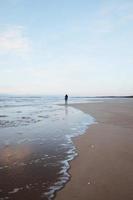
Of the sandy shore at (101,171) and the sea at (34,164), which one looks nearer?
the sandy shore at (101,171)

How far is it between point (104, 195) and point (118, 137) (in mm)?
6444

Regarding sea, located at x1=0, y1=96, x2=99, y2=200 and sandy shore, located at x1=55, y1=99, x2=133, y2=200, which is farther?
sea, located at x1=0, y1=96, x2=99, y2=200

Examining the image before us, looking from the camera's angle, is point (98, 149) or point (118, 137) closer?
point (98, 149)

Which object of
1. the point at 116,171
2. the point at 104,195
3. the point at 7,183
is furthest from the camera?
the point at 116,171

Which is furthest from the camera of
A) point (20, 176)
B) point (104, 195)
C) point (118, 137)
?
point (118, 137)

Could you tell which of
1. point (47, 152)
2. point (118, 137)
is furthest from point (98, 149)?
point (118, 137)

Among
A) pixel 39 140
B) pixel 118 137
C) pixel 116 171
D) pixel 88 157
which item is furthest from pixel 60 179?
pixel 118 137

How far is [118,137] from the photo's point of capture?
37.7 ft

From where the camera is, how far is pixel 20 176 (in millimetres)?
6273

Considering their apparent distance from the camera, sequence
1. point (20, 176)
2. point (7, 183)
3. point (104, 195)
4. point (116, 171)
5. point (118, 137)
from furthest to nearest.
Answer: point (118, 137)
point (116, 171)
point (20, 176)
point (7, 183)
point (104, 195)

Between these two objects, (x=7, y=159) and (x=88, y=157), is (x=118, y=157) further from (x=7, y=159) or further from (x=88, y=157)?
(x=7, y=159)

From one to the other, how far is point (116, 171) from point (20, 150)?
3.49 m

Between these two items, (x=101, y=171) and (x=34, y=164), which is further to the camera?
(x=34, y=164)

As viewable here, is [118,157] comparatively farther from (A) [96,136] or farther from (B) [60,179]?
(A) [96,136]
